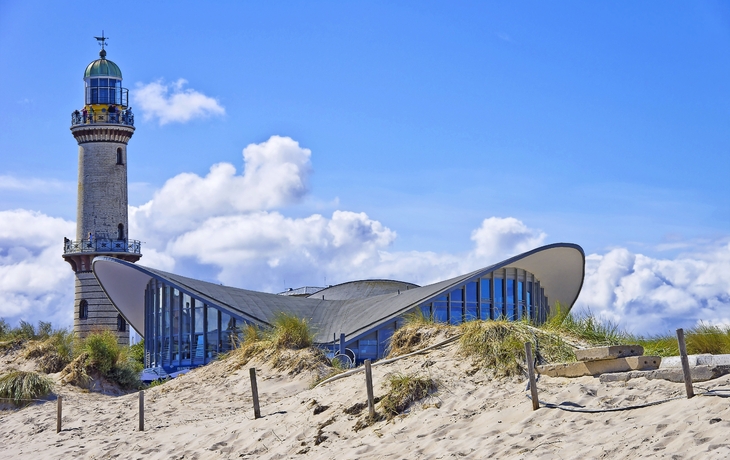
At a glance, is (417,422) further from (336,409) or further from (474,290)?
(474,290)

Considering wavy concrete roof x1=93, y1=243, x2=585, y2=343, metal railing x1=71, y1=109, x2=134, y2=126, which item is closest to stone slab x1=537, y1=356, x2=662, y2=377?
wavy concrete roof x1=93, y1=243, x2=585, y2=343

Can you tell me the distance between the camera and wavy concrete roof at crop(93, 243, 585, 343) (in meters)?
34.1

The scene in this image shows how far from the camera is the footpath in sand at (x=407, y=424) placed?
34.7 ft

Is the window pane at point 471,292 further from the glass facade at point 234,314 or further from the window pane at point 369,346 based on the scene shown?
the window pane at point 369,346

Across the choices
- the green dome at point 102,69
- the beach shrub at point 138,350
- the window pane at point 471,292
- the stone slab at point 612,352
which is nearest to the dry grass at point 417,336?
the stone slab at point 612,352

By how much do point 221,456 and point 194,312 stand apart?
21.4 metres

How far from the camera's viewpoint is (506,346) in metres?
14.8

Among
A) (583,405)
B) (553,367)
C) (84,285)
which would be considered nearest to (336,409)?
(553,367)

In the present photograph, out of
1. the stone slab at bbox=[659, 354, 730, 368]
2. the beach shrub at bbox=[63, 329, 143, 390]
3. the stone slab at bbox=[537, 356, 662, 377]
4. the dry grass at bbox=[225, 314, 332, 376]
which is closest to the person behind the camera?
the stone slab at bbox=[659, 354, 730, 368]

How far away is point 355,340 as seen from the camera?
32.2 meters

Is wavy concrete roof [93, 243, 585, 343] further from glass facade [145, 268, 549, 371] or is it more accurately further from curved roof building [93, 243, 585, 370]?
glass facade [145, 268, 549, 371]

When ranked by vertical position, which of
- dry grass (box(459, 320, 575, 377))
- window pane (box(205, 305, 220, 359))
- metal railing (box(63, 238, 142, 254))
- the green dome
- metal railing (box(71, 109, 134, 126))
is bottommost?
dry grass (box(459, 320, 575, 377))

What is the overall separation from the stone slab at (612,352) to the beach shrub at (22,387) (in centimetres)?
1611

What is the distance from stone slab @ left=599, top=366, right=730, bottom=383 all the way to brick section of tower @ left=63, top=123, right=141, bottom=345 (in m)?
40.0
